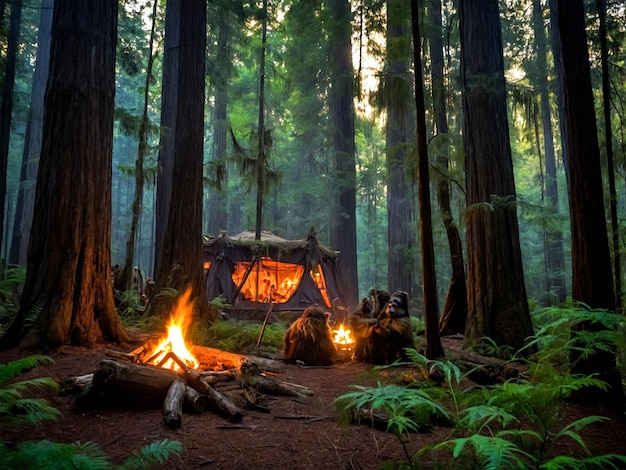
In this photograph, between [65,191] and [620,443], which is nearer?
[620,443]

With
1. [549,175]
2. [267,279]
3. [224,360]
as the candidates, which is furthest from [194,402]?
[549,175]

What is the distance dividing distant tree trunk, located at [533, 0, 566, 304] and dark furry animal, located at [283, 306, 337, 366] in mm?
12065

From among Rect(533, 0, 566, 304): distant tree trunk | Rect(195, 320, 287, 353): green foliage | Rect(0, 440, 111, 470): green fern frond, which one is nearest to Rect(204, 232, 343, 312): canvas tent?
Rect(195, 320, 287, 353): green foliage

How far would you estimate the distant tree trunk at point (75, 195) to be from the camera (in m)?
5.19

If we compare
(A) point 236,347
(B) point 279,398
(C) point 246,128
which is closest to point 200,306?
(A) point 236,347

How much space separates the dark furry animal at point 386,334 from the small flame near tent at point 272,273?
5.90 m

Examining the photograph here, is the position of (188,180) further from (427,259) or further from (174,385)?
(427,259)

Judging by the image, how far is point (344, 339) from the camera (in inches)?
323

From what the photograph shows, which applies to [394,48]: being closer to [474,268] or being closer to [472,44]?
[472,44]

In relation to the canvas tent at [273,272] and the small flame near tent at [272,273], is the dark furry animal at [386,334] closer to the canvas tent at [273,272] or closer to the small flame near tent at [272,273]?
the canvas tent at [273,272]

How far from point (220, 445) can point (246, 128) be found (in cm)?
2379

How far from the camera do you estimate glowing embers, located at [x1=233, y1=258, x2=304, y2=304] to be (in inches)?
524

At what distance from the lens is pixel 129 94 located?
140ft

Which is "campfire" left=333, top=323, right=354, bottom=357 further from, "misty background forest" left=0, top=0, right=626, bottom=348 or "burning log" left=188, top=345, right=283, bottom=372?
"misty background forest" left=0, top=0, right=626, bottom=348
